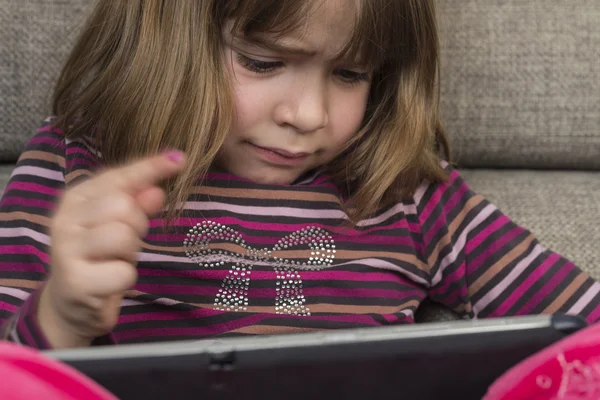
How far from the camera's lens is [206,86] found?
0.71 meters

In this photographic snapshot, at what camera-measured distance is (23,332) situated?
578 millimetres

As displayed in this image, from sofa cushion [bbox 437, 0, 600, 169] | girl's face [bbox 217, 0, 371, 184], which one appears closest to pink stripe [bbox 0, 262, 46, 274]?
girl's face [bbox 217, 0, 371, 184]

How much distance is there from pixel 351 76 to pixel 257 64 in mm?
99

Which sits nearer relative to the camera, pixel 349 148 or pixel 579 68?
pixel 349 148

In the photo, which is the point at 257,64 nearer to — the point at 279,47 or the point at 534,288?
the point at 279,47

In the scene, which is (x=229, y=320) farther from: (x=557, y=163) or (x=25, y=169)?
(x=557, y=163)

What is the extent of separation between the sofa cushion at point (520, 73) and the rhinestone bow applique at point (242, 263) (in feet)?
1.15

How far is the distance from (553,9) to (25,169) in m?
0.69

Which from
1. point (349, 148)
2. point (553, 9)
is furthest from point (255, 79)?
point (553, 9)

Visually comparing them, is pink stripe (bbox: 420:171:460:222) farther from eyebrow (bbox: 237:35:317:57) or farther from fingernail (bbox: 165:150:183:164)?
fingernail (bbox: 165:150:183:164)

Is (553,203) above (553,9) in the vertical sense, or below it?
below

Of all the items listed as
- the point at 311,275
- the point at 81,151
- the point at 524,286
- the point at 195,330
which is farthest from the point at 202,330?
the point at 524,286

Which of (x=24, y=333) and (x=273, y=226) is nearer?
(x=24, y=333)

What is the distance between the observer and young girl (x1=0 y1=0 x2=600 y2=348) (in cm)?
70
